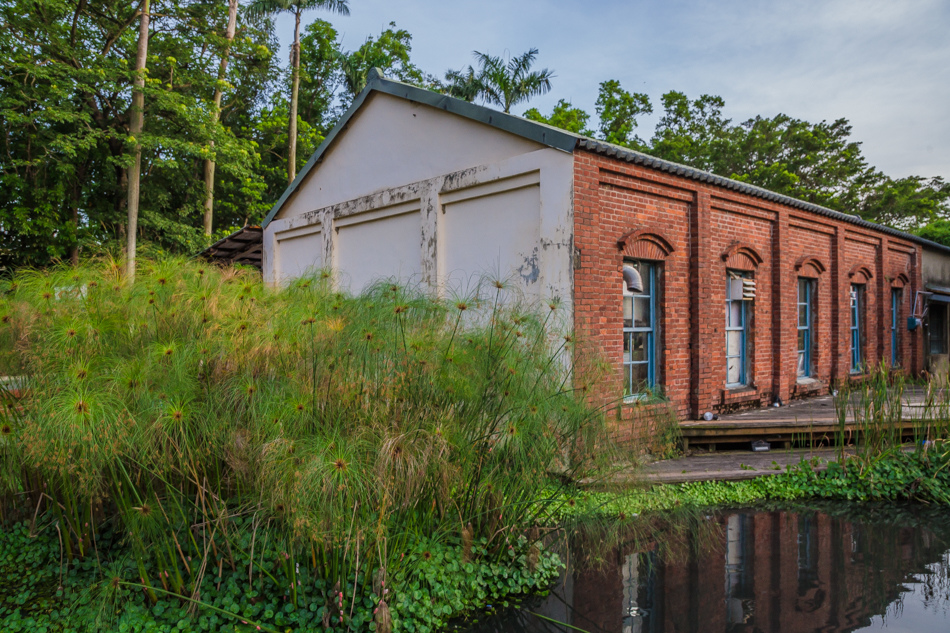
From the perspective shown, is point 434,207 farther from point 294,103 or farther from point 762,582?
point 294,103

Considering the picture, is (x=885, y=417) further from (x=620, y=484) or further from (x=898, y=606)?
(x=620, y=484)

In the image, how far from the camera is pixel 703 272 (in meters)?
9.37

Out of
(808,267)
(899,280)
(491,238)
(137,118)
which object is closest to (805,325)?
(808,267)

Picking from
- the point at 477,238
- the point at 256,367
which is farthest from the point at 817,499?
the point at 256,367

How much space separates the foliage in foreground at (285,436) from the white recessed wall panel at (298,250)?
7753 mm

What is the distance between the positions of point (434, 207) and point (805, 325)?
8.50 metres

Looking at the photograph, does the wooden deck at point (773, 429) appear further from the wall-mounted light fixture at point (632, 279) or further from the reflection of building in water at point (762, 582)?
the reflection of building in water at point (762, 582)

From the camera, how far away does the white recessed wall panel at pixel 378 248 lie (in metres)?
10.0

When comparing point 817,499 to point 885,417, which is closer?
point 817,499

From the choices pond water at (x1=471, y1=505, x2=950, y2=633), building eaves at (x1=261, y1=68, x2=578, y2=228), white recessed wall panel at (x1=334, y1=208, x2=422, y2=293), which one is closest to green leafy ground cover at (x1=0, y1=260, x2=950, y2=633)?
pond water at (x1=471, y1=505, x2=950, y2=633)

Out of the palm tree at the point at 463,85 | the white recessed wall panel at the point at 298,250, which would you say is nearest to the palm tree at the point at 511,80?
the palm tree at the point at 463,85

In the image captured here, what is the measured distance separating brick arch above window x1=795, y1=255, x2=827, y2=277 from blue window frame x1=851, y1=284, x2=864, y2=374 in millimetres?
2449

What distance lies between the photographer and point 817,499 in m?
7.48

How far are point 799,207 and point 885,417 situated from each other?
17.4 feet
